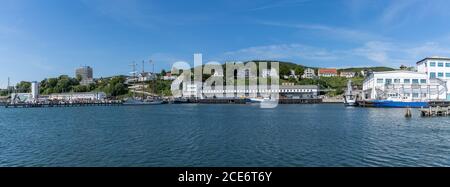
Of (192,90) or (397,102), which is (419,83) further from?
(192,90)

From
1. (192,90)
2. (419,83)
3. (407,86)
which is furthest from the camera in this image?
(192,90)

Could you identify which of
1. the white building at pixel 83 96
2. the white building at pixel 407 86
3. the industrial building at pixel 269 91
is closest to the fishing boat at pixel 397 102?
the white building at pixel 407 86

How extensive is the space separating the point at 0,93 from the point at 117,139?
708 feet

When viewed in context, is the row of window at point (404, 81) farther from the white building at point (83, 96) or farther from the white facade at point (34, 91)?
the white facade at point (34, 91)

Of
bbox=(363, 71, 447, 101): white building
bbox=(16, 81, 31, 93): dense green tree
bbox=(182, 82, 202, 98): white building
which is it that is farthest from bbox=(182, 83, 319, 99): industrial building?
bbox=(16, 81, 31, 93): dense green tree

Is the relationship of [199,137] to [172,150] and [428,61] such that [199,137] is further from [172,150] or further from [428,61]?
[428,61]

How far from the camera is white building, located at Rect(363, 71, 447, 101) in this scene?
80.3m

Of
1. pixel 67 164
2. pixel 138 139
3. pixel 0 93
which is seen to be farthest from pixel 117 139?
pixel 0 93

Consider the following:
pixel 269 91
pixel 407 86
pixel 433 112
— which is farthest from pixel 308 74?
pixel 433 112

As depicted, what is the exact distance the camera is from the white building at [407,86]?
8031cm

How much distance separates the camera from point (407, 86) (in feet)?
268
